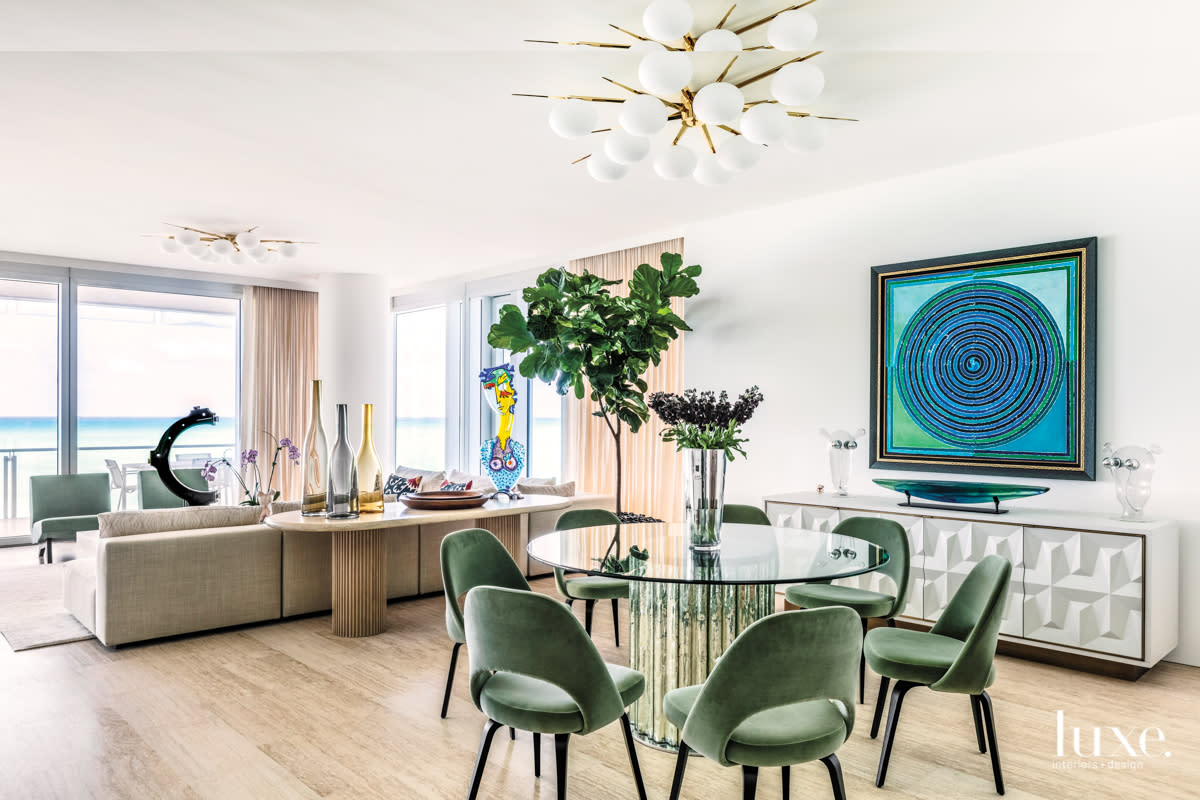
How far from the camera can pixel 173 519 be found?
13.7 feet

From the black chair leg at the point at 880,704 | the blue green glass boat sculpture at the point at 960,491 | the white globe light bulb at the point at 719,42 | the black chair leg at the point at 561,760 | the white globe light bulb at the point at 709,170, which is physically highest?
the white globe light bulb at the point at 719,42

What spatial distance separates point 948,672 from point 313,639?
322 cm

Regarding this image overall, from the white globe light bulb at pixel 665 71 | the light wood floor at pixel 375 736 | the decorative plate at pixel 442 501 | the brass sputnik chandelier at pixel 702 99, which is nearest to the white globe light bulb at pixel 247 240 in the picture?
the decorative plate at pixel 442 501

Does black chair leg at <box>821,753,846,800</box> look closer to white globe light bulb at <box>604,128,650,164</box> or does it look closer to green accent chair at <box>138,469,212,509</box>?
white globe light bulb at <box>604,128,650,164</box>

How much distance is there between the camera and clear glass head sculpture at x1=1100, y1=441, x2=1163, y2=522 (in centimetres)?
358

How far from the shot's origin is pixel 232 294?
27.1ft

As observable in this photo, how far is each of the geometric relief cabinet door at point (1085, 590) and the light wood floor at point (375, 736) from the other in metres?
0.21

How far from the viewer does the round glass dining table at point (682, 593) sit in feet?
8.02

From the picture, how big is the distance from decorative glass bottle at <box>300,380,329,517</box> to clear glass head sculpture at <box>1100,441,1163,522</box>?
396 cm

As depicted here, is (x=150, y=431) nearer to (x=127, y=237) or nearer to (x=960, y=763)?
(x=127, y=237)

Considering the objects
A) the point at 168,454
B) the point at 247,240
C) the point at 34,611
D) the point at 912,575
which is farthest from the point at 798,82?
the point at 34,611

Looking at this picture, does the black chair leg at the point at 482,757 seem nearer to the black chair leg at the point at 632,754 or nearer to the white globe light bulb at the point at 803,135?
the black chair leg at the point at 632,754

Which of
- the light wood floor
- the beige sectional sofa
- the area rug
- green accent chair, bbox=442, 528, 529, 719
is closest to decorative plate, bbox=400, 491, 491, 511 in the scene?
the beige sectional sofa

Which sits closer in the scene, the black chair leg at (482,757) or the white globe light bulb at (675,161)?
the black chair leg at (482,757)
